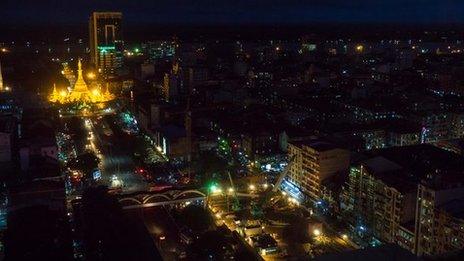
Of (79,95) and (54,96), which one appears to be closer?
(79,95)

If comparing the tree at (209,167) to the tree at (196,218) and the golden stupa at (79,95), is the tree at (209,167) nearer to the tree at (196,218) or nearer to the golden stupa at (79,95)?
the tree at (196,218)

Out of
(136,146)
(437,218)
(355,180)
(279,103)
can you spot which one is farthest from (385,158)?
(279,103)

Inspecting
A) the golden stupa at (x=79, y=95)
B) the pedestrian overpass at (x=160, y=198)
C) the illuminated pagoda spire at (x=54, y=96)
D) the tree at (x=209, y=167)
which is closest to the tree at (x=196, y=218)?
the pedestrian overpass at (x=160, y=198)

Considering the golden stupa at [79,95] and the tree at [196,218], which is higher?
the golden stupa at [79,95]

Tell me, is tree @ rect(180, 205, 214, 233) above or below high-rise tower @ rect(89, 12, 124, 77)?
below

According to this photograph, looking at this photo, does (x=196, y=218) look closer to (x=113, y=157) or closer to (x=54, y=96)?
(x=113, y=157)

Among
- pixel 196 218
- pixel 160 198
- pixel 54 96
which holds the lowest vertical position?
pixel 196 218

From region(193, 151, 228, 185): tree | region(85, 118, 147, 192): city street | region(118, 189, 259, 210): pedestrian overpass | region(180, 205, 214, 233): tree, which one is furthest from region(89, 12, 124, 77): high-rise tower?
region(180, 205, 214, 233): tree

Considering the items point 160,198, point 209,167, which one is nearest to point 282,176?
point 209,167

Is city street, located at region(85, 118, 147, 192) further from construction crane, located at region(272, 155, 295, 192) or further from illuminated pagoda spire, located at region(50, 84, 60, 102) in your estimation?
construction crane, located at region(272, 155, 295, 192)
